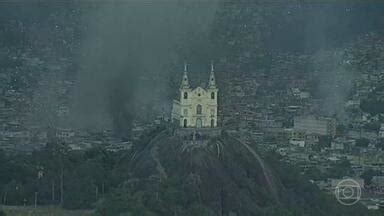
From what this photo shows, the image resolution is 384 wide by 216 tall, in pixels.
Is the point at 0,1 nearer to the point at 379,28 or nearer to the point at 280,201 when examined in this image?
the point at 379,28

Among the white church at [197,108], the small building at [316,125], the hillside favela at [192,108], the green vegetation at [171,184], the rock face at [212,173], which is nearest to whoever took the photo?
the green vegetation at [171,184]

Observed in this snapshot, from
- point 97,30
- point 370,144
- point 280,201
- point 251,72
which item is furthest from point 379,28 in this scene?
point 280,201

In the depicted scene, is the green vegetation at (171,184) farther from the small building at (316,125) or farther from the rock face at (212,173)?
the small building at (316,125)

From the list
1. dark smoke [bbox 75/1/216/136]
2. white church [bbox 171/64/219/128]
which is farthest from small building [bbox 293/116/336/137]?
white church [bbox 171/64/219/128]

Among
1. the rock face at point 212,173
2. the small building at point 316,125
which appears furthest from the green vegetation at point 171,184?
the small building at point 316,125

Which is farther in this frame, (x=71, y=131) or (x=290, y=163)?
(x=71, y=131)

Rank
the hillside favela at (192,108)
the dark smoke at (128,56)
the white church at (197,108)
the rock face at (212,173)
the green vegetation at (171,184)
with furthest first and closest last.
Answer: the dark smoke at (128,56) < the white church at (197,108) < the hillside favela at (192,108) < the rock face at (212,173) < the green vegetation at (171,184)

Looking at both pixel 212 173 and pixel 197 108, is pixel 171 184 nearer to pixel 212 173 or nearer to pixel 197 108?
pixel 212 173
